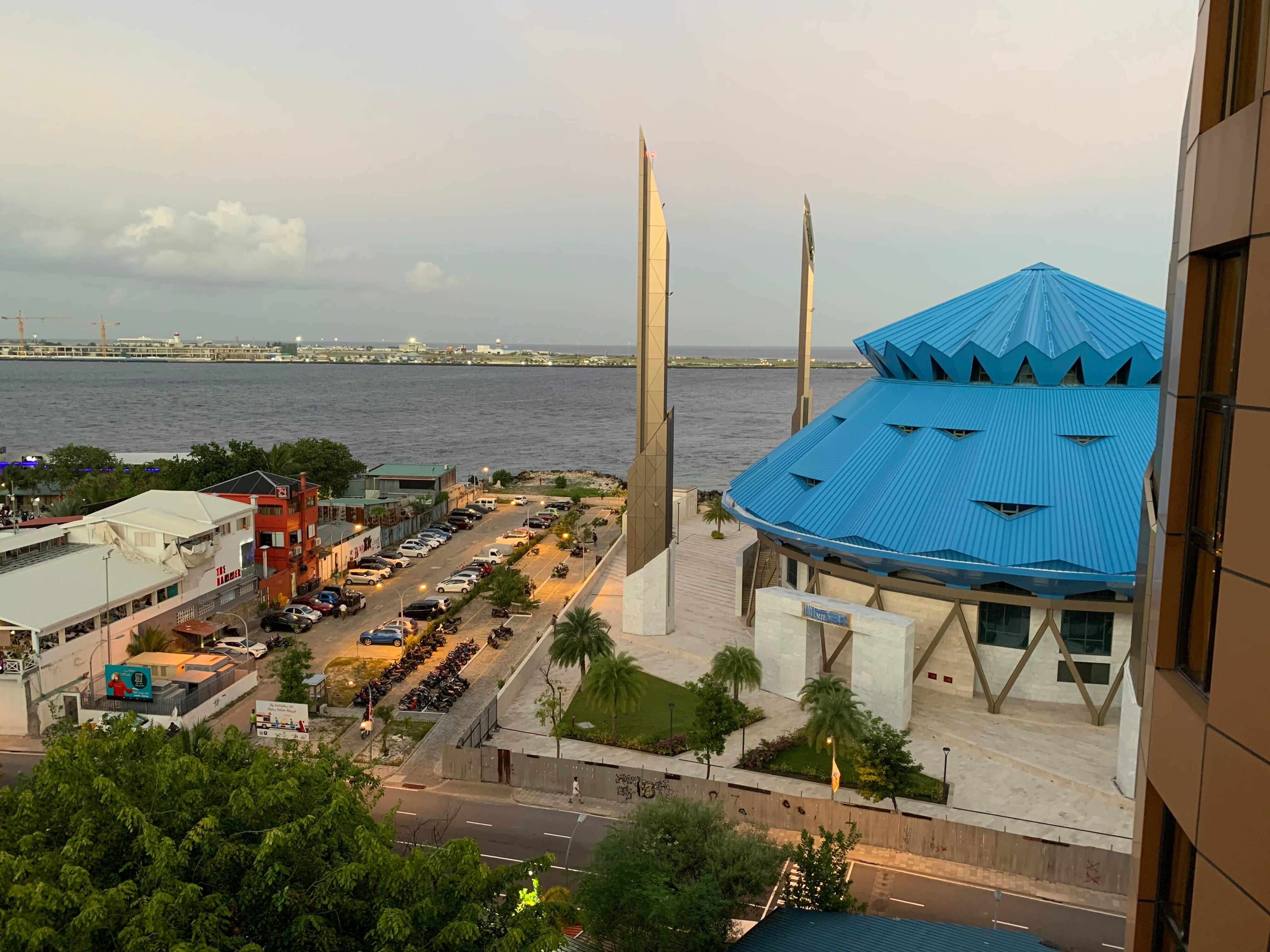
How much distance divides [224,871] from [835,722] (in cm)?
2355

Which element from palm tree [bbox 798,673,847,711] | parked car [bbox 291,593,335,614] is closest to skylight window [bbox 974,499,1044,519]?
palm tree [bbox 798,673,847,711]

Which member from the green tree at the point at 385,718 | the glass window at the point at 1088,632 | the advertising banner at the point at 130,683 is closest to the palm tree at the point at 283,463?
the advertising banner at the point at 130,683

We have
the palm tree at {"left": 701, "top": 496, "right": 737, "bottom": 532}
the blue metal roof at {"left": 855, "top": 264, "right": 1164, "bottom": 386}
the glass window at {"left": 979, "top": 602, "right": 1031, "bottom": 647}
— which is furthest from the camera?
the palm tree at {"left": 701, "top": 496, "right": 737, "bottom": 532}

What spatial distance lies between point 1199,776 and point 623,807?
27.8 m

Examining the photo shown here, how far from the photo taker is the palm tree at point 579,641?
1721 inches

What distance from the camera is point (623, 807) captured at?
110 ft

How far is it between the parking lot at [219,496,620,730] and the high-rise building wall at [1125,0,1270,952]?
133 ft

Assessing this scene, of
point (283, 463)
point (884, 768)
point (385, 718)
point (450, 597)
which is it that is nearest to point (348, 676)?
point (385, 718)

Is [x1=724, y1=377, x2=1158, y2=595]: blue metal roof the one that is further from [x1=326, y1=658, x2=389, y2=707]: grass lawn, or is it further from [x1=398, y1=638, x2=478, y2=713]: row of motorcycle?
[x1=326, y1=658, x2=389, y2=707]: grass lawn

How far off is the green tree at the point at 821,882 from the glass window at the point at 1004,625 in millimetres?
22283

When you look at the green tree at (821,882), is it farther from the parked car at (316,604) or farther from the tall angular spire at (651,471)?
the parked car at (316,604)

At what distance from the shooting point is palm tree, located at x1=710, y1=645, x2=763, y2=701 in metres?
40.7

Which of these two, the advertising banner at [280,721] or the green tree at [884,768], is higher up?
the green tree at [884,768]

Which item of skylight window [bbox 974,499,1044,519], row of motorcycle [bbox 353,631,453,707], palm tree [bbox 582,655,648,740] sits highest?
skylight window [bbox 974,499,1044,519]
